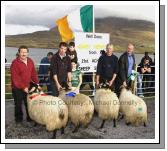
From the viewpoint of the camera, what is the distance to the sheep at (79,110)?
640 cm

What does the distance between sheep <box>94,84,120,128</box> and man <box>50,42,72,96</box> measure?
2.71 ft

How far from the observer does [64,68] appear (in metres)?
6.91

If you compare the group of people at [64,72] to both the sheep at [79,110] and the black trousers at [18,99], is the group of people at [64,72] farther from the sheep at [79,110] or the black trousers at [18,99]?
the sheep at [79,110]

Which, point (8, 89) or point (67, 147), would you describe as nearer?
point (67, 147)

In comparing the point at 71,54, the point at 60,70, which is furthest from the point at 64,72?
the point at 71,54

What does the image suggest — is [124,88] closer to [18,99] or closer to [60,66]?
[60,66]

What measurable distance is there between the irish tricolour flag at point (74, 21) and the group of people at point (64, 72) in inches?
67.4

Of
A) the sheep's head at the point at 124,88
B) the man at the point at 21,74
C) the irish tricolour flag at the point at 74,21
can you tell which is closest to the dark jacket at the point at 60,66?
the man at the point at 21,74

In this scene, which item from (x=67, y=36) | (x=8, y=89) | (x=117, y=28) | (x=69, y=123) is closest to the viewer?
(x=69, y=123)

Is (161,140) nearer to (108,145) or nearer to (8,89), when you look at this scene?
(108,145)

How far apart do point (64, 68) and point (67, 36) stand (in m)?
2.79

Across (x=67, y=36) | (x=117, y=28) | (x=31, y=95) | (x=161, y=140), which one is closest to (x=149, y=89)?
(x=67, y=36)

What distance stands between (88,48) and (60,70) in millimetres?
2367

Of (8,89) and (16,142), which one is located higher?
(8,89)
